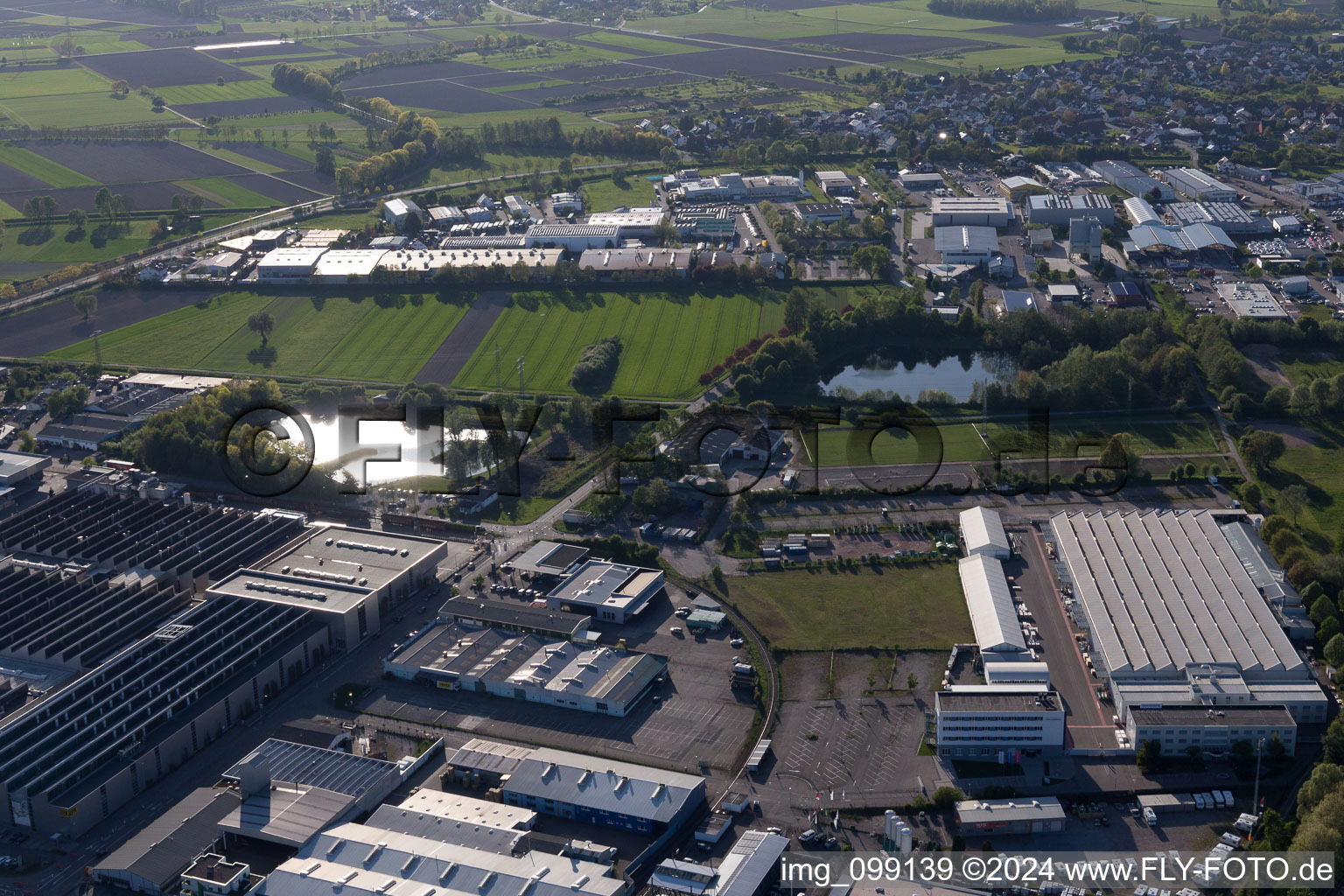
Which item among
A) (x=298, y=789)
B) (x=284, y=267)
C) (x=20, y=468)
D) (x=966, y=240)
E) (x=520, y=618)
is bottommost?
(x=298, y=789)

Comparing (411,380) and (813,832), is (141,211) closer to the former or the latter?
(411,380)

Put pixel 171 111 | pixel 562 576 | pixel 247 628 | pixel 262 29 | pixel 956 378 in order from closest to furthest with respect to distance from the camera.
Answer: pixel 247 628
pixel 562 576
pixel 956 378
pixel 171 111
pixel 262 29

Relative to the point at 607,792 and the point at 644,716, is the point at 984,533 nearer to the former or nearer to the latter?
the point at 644,716

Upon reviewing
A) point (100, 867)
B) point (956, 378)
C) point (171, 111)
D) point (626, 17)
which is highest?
point (626, 17)

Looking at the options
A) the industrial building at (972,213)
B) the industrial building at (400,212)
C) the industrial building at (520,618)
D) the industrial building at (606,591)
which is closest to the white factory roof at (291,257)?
the industrial building at (400,212)

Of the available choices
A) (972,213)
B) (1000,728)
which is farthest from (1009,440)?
(972,213)

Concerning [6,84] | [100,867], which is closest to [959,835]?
[100,867]
